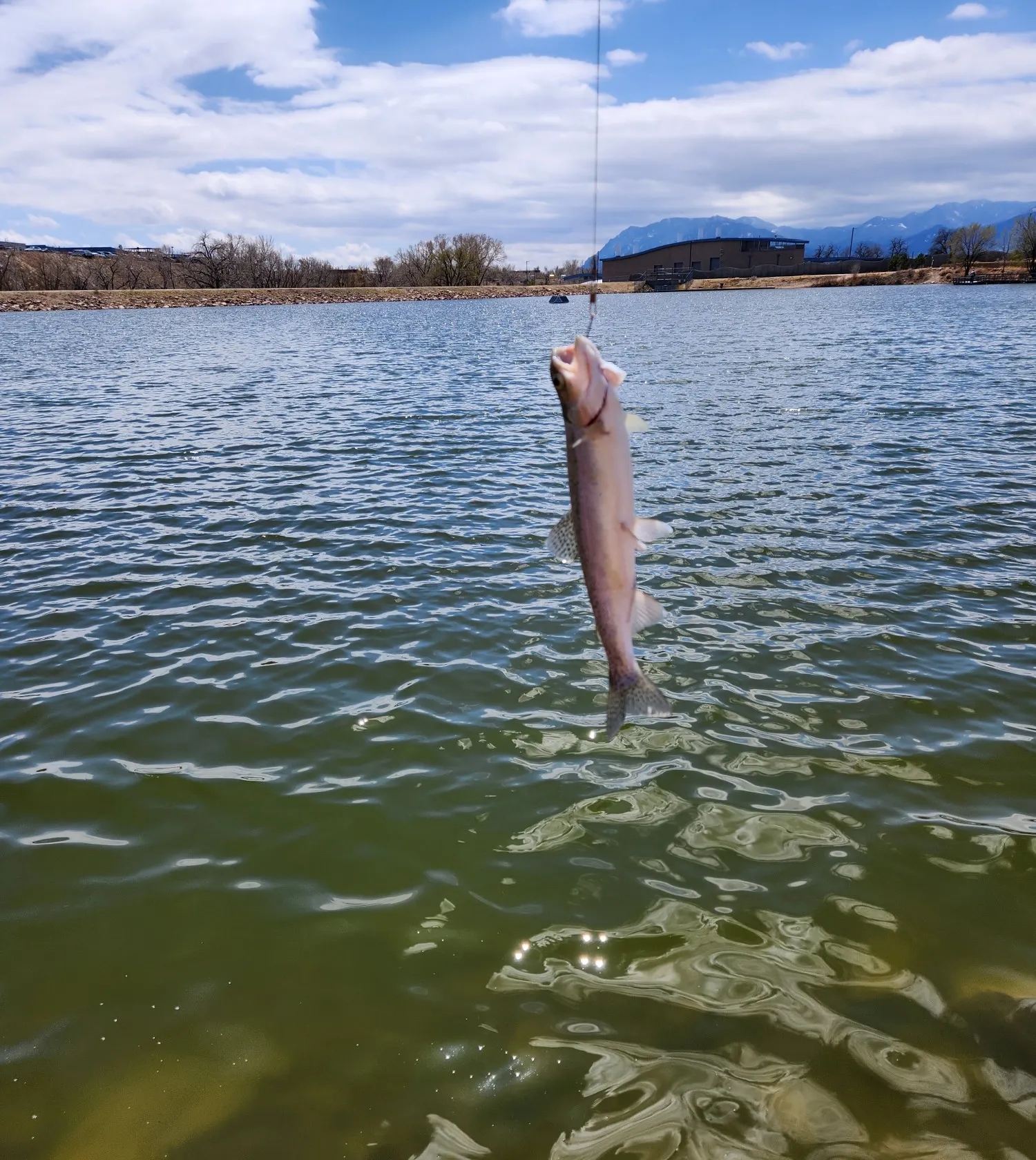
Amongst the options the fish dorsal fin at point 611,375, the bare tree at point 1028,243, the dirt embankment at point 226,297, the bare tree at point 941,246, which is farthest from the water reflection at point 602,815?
the bare tree at point 941,246

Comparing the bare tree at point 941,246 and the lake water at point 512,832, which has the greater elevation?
the bare tree at point 941,246

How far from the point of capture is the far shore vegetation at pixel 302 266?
145m

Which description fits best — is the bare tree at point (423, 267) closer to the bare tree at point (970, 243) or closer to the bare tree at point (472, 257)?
the bare tree at point (472, 257)

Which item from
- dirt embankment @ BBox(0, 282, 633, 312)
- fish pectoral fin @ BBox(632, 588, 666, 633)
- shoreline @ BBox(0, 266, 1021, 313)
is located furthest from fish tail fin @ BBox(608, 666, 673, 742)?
shoreline @ BBox(0, 266, 1021, 313)

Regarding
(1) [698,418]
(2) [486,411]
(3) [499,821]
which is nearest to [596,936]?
(3) [499,821]

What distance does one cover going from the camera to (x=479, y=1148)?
3715 mm

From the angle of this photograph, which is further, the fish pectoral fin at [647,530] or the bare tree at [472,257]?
the bare tree at [472,257]

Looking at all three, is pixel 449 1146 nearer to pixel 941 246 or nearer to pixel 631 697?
pixel 631 697

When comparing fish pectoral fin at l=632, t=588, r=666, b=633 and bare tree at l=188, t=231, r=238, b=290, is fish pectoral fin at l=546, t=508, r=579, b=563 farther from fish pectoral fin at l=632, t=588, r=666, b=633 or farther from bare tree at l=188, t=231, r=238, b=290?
bare tree at l=188, t=231, r=238, b=290

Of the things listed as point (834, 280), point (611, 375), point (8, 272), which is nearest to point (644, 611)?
point (611, 375)

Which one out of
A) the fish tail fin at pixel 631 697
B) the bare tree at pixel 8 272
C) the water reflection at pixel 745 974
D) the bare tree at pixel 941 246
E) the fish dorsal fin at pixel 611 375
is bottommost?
the water reflection at pixel 745 974

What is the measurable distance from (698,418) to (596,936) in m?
18.0

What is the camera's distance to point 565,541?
11.3 ft

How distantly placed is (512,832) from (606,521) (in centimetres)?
353
